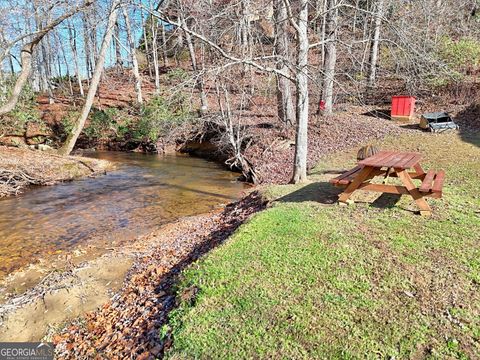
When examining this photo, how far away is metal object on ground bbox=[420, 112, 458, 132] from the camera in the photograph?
11727 mm

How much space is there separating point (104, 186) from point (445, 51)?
51.3 feet

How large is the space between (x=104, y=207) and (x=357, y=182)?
650cm

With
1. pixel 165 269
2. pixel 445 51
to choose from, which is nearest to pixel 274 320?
pixel 165 269

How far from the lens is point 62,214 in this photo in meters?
8.48

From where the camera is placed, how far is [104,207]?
9000mm

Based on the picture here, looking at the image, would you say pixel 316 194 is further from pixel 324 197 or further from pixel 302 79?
pixel 302 79

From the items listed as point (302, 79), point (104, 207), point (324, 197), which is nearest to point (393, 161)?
point (324, 197)

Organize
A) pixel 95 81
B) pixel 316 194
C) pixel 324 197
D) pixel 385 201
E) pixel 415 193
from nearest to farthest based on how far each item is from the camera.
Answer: pixel 415 193 < pixel 385 201 < pixel 324 197 < pixel 316 194 < pixel 95 81

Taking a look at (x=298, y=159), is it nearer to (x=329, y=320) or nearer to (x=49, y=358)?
(x=329, y=320)

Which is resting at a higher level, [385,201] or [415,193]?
[415,193]

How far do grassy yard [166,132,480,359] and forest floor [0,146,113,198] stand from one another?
28.9 ft

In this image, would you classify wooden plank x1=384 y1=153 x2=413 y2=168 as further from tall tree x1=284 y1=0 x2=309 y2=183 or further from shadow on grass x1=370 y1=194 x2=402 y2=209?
tall tree x1=284 y1=0 x2=309 y2=183

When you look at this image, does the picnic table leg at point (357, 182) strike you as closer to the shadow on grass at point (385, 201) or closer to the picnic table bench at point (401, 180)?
the picnic table bench at point (401, 180)

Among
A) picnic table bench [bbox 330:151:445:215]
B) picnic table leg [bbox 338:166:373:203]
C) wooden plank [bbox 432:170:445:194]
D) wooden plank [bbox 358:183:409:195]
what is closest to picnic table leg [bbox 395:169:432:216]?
picnic table bench [bbox 330:151:445:215]
